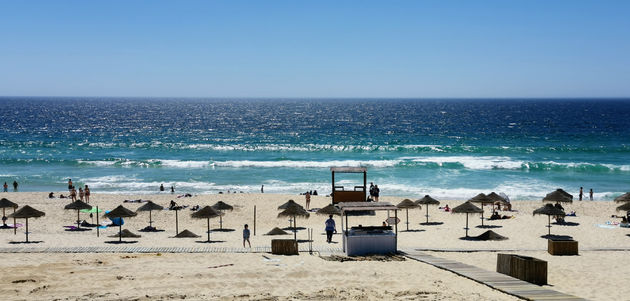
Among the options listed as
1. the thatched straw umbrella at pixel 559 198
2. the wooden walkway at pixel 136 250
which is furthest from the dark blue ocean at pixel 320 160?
the wooden walkway at pixel 136 250

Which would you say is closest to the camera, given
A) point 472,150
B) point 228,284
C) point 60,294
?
point 60,294

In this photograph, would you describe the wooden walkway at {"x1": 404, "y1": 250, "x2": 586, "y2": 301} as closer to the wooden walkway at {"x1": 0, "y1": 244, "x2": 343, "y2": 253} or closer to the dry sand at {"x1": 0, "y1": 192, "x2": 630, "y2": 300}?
the dry sand at {"x1": 0, "y1": 192, "x2": 630, "y2": 300}

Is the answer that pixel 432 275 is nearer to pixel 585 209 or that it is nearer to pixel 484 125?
pixel 585 209

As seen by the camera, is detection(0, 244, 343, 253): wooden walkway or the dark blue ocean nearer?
detection(0, 244, 343, 253): wooden walkway

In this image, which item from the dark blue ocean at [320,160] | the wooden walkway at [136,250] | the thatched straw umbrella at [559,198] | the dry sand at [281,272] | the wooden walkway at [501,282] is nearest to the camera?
the wooden walkway at [501,282]

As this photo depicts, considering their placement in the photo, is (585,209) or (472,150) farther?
(472,150)

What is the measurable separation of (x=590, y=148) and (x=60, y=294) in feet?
203

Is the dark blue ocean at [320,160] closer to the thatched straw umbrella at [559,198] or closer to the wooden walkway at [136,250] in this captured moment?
the thatched straw umbrella at [559,198]

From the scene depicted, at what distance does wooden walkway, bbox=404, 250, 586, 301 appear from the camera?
469 inches

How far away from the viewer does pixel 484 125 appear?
9888cm

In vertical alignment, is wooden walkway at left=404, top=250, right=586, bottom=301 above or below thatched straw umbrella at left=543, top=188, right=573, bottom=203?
above

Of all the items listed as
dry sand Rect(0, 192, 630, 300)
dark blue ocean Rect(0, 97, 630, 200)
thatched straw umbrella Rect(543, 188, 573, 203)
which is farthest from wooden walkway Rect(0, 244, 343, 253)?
dark blue ocean Rect(0, 97, 630, 200)

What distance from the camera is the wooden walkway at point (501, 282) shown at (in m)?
11.9

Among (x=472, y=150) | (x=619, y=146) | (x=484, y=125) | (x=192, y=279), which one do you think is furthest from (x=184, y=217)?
(x=484, y=125)
